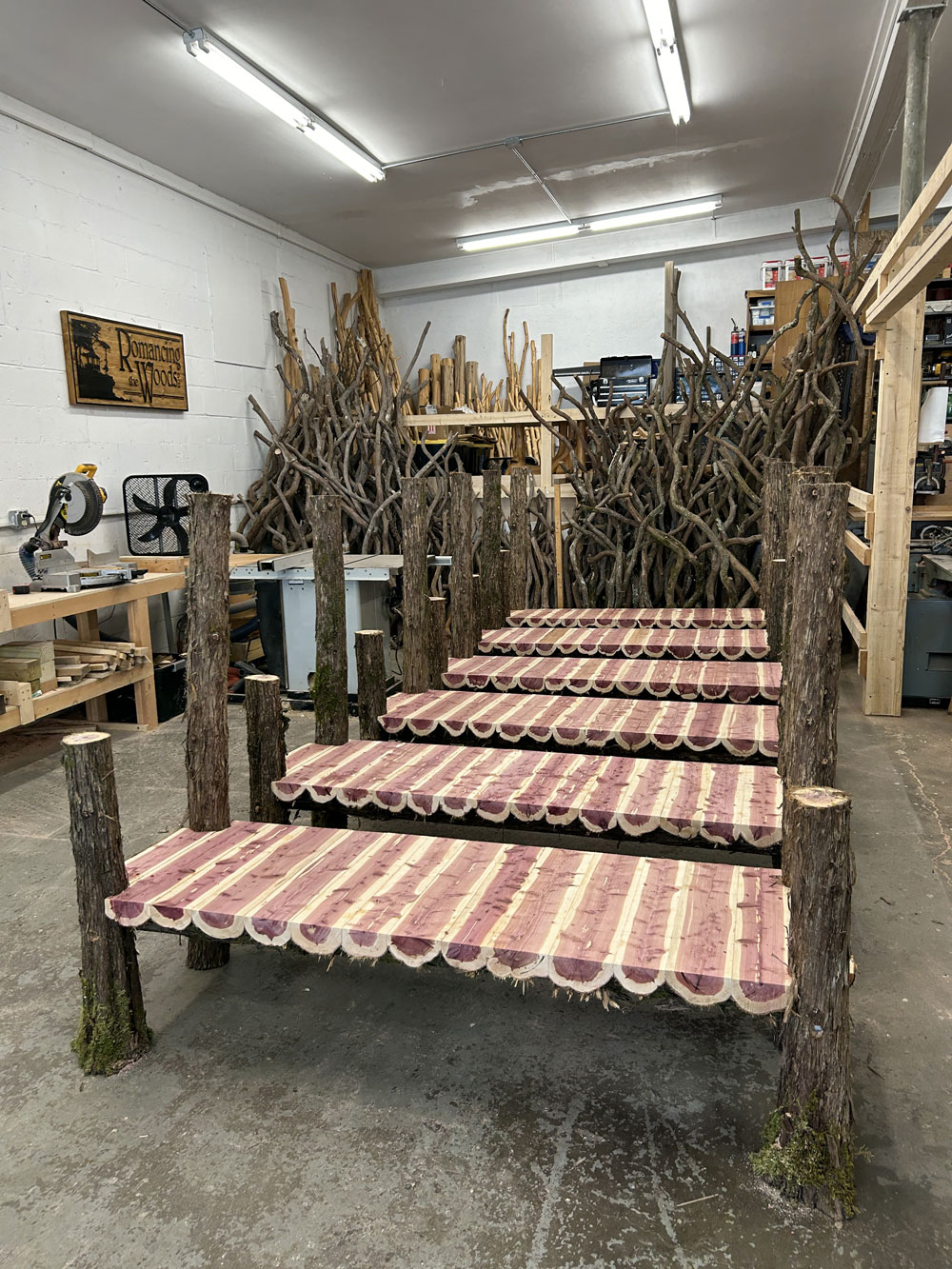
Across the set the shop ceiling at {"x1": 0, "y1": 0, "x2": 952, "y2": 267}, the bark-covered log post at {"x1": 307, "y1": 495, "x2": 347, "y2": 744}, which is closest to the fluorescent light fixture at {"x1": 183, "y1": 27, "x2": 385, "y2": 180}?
the shop ceiling at {"x1": 0, "y1": 0, "x2": 952, "y2": 267}

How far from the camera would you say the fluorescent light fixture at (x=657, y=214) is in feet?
24.6

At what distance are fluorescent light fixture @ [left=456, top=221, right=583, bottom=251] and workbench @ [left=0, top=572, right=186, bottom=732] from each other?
5.04 m

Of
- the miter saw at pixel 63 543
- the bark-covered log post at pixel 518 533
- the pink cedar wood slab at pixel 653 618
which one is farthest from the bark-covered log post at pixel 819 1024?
the miter saw at pixel 63 543

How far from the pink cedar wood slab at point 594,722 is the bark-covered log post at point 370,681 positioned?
0.05 m

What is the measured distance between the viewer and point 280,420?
7891 millimetres

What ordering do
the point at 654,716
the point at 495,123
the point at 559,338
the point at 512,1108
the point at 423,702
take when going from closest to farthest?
the point at 512,1108, the point at 654,716, the point at 423,702, the point at 495,123, the point at 559,338

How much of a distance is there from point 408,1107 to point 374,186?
6.82 metres

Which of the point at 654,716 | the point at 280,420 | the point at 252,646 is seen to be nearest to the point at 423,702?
the point at 654,716

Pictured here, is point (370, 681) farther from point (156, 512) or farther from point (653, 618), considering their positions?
point (156, 512)

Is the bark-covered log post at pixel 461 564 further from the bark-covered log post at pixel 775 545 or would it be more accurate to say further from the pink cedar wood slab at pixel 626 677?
the bark-covered log post at pixel 775 545

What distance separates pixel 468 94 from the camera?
532 cm

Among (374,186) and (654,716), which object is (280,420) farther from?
(654,716)

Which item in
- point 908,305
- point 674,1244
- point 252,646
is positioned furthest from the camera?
point 252,646

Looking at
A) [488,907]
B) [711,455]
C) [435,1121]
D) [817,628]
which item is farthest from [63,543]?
[711,455]
